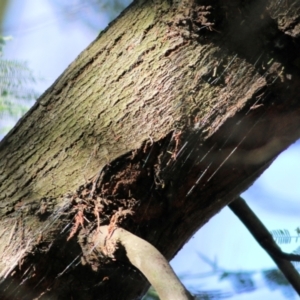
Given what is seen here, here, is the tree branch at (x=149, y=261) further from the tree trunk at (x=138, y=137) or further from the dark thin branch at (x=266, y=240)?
the dark thin branch at (x=266, y=240)

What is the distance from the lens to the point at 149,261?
630 millimetres

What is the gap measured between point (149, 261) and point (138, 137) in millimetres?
184

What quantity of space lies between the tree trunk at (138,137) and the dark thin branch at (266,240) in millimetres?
392

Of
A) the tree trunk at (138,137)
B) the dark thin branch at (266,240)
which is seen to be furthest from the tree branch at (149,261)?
the dark thin branch at (266,240)

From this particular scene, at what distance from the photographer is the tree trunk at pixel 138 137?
0.71 metres

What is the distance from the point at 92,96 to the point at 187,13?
7.2 inches

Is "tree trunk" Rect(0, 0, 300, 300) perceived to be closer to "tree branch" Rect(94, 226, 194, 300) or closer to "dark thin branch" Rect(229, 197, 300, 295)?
"tree branch" Rect(94, 226, 194, 300)

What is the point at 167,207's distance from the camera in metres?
0.76

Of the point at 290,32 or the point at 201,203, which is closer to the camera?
the point at 290,32

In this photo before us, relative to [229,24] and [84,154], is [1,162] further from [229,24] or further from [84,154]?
[229,24]

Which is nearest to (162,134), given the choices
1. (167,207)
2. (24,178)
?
(167,207)

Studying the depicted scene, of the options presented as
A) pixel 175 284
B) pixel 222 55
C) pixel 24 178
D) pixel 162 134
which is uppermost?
pixel 222 55

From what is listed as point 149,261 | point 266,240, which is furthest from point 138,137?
point 266,240

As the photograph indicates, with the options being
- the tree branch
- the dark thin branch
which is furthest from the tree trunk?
the dark thin branch
